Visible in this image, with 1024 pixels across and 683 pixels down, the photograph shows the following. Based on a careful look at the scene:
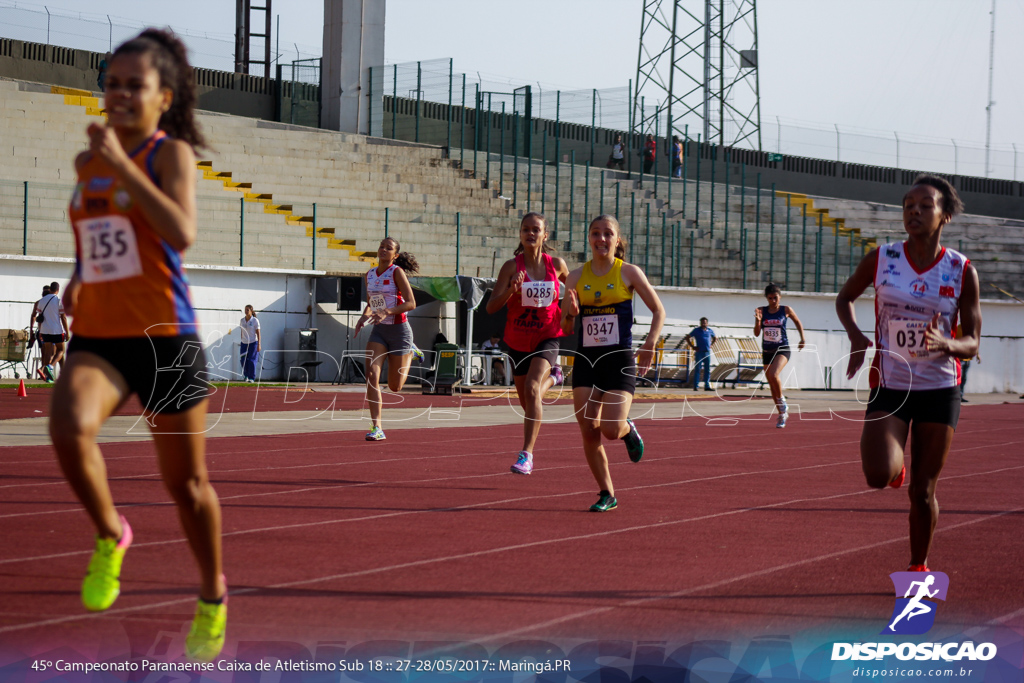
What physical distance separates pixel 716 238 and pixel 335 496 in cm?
2852

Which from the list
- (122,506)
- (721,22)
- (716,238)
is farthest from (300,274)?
(721,22)

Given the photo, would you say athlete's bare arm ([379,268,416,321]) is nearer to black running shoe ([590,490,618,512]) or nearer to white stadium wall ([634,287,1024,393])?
black running shoe ([590,490,618,512])

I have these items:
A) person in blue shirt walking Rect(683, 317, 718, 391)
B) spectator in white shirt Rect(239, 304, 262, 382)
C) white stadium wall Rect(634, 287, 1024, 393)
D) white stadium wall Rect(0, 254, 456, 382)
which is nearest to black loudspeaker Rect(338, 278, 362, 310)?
white stadium wall Rect(0, 254, 456, 382)

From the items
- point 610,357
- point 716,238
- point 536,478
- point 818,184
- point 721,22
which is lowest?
point 536,478

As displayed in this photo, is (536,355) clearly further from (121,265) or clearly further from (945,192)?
(121,265)

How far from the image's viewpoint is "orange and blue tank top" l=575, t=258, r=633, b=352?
26.1 ft

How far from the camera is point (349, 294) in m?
26.4

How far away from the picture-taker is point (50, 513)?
6.97m

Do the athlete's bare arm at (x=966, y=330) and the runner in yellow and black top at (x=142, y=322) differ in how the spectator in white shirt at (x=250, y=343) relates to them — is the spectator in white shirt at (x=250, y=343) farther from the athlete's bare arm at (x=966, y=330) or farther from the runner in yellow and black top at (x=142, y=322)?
the runner in yellow and black top at (x=142, y=322)

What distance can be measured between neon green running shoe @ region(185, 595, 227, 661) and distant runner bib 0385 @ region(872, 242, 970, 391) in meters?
3.35

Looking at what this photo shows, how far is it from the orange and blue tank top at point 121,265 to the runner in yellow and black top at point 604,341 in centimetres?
408

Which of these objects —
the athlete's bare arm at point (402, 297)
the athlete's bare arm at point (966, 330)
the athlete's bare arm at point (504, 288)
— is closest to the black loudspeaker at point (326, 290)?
the athlete's bare arm at point (402, 297)

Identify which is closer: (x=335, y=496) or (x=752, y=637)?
(x=752, y=637)

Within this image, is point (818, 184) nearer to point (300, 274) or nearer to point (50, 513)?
point (300, 274)
